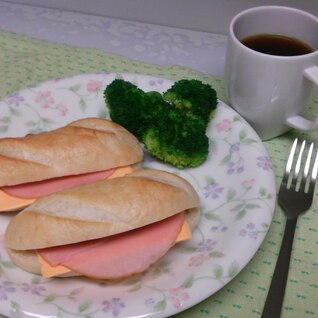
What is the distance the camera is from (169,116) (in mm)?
1152

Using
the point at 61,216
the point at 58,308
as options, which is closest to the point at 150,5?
the point at 61,216

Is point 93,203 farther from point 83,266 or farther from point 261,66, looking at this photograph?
point 261,66

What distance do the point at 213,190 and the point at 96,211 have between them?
11.7 inches

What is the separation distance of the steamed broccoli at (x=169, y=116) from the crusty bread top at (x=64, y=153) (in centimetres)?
7

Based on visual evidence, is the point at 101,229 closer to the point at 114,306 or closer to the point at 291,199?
the point at 114,306

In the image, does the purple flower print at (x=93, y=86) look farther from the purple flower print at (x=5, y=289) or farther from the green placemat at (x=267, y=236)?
the purple flower print at (x=5, y=289)

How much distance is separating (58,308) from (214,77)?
83cm

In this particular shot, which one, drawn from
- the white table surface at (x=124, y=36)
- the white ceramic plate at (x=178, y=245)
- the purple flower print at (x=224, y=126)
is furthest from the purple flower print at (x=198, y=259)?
the white table surface at (x=124, y=36)

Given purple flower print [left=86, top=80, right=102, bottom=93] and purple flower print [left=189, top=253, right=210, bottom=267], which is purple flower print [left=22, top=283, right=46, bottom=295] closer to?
purple flower print [left=189, top=253, right=210, bottom=267]

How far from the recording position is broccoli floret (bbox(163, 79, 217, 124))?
1173 millimetres

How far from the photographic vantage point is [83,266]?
2.88 ft

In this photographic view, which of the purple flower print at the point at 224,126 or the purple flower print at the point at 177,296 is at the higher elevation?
the purple flower print at the point at 224,126

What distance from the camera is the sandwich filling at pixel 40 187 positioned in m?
1.01

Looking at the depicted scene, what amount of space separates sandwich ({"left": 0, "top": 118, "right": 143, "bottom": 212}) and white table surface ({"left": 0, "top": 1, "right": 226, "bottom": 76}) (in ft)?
1.73
